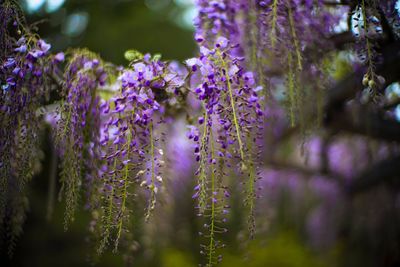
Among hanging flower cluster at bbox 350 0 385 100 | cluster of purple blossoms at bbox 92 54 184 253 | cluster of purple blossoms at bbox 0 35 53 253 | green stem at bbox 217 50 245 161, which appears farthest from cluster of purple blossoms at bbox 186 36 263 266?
cluster of purple blossoms at bbox 0 35 53 253

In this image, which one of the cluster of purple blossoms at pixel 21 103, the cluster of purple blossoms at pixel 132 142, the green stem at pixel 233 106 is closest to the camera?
the green stem at pixel 233 106

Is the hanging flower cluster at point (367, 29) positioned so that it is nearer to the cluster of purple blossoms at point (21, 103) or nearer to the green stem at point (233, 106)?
the green stem at point (233, 106)

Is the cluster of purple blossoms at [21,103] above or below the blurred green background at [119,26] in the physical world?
below

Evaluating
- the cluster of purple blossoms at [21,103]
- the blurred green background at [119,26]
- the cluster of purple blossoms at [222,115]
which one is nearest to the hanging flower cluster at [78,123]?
the cluster of purple blossoms at [21,103]

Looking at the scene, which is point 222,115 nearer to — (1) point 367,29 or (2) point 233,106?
(2) point 233,106

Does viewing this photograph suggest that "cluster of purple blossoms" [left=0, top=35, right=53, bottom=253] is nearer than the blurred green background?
Yes

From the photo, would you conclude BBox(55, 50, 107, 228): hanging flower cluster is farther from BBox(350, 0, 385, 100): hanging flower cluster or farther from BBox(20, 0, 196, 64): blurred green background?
BBox(20, 0, 196, 64): blurred green background

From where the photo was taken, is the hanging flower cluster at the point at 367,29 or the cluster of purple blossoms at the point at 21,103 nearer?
the hanging flower cluster at the point at 367,29

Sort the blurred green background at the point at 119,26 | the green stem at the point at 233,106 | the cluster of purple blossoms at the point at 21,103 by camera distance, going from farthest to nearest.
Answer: the blurred green background at the point at 119,26 → the cluster of purple blossoms at the point at 21,103 → the green stem at the point at 233,106

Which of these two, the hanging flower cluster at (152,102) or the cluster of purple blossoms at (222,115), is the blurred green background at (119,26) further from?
the cluster of purple blossoms at (222,115)

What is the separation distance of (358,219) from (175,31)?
331cm

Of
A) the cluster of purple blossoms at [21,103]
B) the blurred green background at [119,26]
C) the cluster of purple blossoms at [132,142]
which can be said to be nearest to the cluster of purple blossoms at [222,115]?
the cluster of purple blossoms at [132,142]

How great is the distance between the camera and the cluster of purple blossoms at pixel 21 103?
5.57 ft

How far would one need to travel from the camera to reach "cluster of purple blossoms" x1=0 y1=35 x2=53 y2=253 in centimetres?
170
